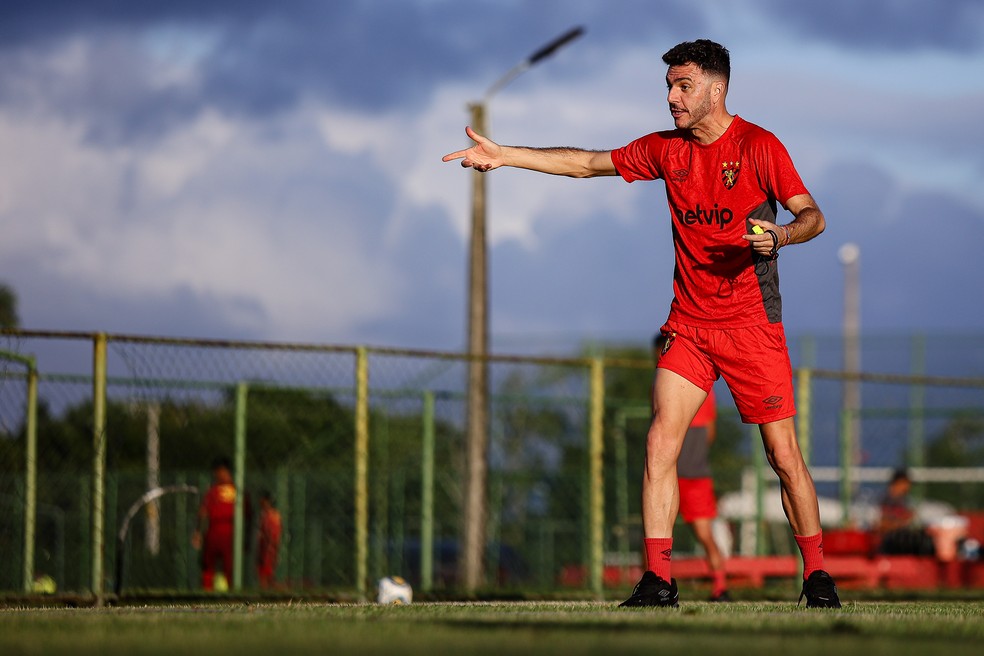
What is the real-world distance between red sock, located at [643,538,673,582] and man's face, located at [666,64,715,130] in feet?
6.03

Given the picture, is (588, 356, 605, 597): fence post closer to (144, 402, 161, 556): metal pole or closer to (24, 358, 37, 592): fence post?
(144, 402, 161, 556): metal pole

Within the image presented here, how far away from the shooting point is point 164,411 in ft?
46.1

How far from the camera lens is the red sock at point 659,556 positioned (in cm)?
647

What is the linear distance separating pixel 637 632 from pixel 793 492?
2287 millimetres

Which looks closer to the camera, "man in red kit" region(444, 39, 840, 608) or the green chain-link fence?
"man in red kit" region(444, 39, 840, 608)

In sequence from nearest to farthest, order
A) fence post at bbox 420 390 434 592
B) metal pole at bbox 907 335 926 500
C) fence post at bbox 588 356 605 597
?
fence post at bbox 588 356 605 597, fence post at bbox 420 390 434 592, metal pole at bbox 907 335 926 500

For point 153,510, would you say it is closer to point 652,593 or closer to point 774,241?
point 652,593

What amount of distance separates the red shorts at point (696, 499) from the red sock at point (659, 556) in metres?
4.56

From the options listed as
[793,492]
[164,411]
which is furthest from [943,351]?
[793,492]

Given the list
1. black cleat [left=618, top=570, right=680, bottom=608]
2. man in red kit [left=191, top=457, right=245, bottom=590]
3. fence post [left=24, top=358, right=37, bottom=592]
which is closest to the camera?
black cleat [left=618, top=570, right=680, bottom=608]

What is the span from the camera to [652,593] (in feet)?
20.8

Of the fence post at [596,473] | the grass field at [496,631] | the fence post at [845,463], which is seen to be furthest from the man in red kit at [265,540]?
the grass field at [496,631]

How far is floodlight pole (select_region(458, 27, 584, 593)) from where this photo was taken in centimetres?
1656

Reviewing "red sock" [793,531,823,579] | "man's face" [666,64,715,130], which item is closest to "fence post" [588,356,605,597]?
"red sock" [793,531,823,579]
